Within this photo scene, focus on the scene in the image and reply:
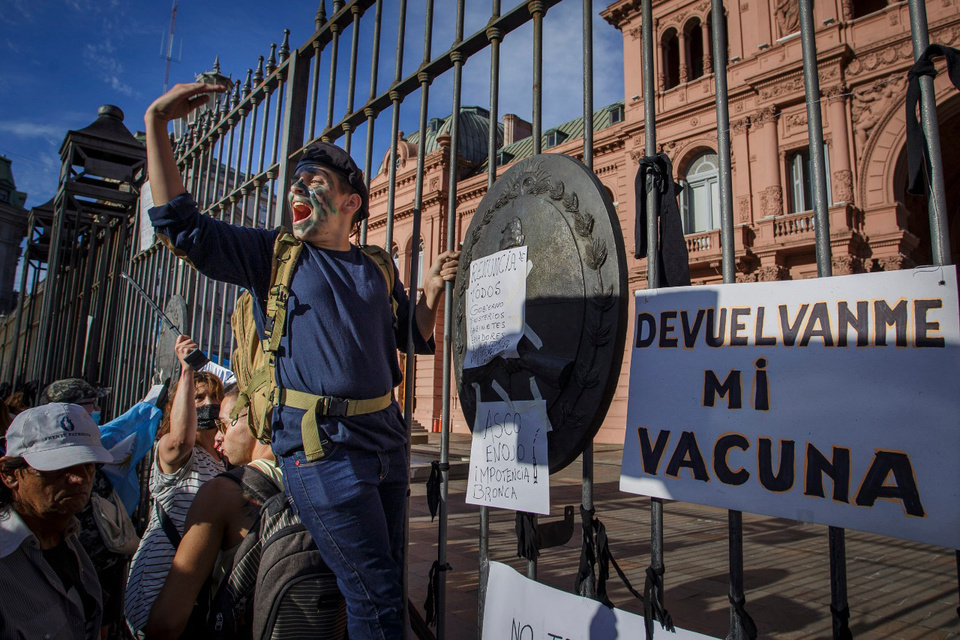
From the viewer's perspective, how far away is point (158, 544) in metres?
2.16

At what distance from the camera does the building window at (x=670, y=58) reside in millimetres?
16625

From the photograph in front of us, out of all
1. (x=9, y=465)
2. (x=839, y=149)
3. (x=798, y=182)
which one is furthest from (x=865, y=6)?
→ (x=9, y=465)

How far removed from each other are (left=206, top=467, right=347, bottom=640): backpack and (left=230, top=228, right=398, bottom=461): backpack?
0.27 meters

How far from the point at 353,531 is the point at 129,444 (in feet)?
6.81

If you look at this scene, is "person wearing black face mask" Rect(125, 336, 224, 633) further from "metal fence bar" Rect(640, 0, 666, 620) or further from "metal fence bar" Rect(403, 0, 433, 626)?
"metal fence bar" Rect(640, 0, 666, 620)

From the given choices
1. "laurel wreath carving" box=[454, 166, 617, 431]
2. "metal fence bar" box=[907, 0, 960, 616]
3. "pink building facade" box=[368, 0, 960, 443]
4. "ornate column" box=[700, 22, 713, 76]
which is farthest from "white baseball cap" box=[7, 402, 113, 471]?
"ornate column" box=[700, 22, 713, 76]

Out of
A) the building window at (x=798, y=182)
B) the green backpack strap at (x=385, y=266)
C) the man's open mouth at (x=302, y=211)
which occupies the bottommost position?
the green backpack strap at (x=385, y=266)

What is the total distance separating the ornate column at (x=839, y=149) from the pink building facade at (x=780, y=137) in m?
0.03

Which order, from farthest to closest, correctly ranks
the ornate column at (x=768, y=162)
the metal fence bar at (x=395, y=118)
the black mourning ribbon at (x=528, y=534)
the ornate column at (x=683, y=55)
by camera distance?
the ornate column at (x=683, y=55) < the ornate column at (x=768, y=162) < the metal fence bar at (x=395, y=118) < the black mourning ribbon at (x=528, y=534)

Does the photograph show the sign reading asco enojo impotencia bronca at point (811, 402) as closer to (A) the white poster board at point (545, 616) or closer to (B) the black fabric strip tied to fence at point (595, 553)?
(B) the black fabric strip tied to fence at point (595, 553)

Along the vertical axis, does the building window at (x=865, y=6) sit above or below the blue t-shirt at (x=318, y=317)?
above

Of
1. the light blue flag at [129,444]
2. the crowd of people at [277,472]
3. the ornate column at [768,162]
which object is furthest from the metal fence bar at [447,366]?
the ornate column at [768,162]

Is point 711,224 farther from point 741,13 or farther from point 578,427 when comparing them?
point 578,427

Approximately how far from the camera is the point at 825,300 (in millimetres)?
1395
